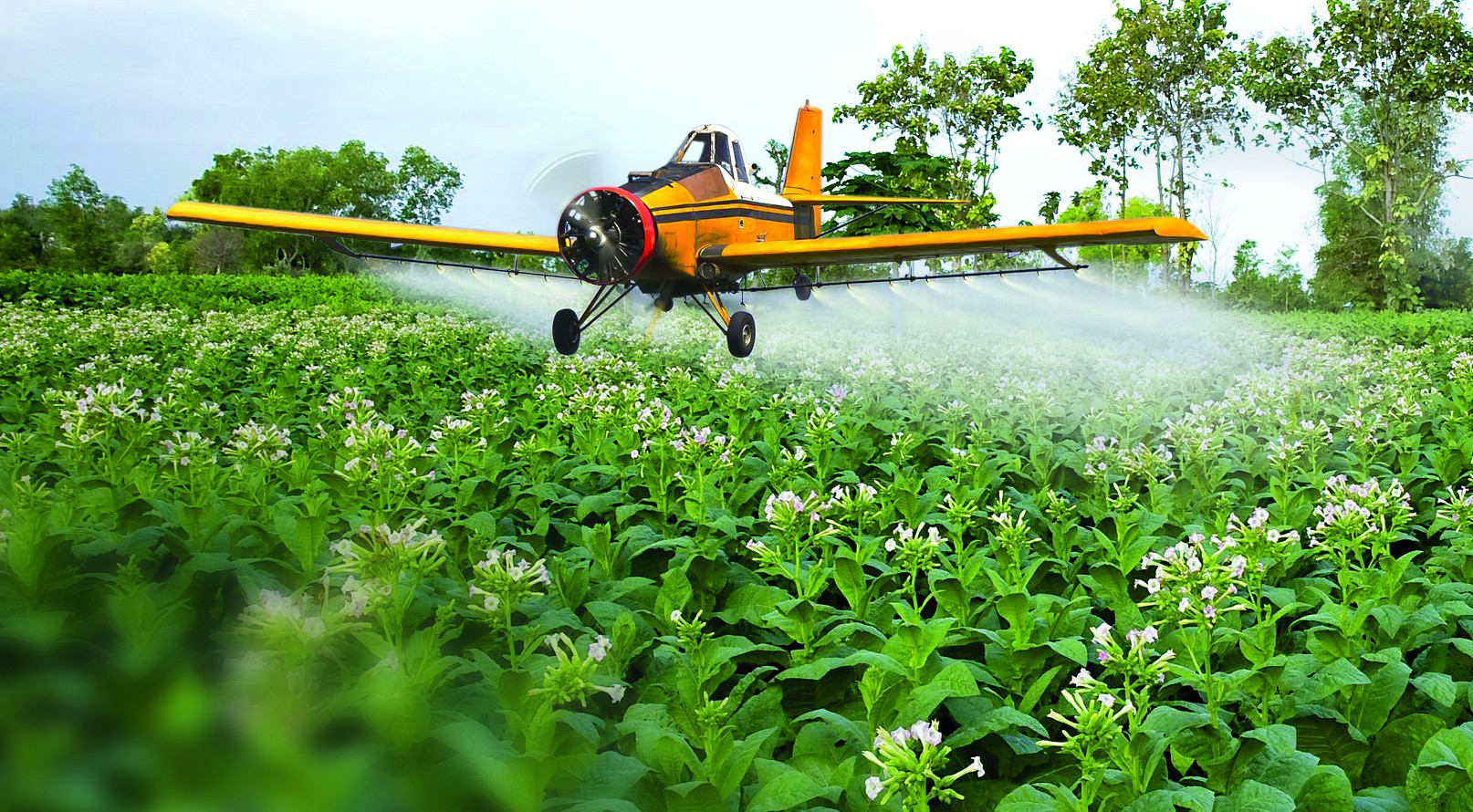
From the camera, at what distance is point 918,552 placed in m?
3.56

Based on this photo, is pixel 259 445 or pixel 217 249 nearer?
pixel 259 445

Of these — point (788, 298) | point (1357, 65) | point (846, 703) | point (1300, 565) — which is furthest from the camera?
point (1357, 65)

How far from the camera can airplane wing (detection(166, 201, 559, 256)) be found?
1192 cm

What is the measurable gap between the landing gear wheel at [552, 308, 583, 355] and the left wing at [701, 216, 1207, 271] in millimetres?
A: 1866

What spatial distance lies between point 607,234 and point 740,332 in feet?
8.03

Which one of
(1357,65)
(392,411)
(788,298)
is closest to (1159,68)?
(1357,65)

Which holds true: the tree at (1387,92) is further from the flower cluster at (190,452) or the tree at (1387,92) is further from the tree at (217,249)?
the tree at (217,249)

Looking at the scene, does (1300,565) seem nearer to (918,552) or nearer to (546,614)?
(918,552)

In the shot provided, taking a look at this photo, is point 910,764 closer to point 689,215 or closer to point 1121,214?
point 689,215

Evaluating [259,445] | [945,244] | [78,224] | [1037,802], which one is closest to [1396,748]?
[1037,802]

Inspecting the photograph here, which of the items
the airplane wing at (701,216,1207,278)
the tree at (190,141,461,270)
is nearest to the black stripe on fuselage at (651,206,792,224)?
the airplane wing at (701,216,1207,278)

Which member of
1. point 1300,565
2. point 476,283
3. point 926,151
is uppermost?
point 926,151

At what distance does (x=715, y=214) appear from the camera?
494 inches

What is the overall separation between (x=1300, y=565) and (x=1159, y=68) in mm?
44595
